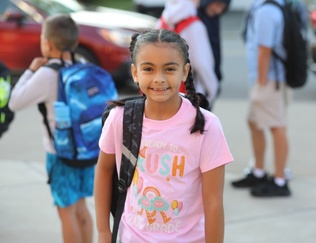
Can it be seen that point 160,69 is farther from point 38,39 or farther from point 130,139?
point 38,39

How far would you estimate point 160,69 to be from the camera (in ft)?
8.80

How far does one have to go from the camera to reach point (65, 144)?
13.3 feet

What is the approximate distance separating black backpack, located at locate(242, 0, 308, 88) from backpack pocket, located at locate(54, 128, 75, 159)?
2.41 metres

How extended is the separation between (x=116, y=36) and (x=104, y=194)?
7.96 metres

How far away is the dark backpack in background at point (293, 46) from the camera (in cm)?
580

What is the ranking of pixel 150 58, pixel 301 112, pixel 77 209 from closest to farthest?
pixel 150 58 < pixel 77 209 < pixel 301 112

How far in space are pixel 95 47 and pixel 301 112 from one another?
10.3 feet

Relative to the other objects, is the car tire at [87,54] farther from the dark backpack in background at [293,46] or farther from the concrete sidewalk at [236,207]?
the dark backpack in background at [293,46]

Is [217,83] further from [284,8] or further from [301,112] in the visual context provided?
[301,112]

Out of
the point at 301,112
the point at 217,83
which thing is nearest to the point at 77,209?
the point at 217,83

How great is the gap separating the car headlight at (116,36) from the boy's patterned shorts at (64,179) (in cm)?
659

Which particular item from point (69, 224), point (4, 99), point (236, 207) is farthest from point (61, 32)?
point (236, 207)

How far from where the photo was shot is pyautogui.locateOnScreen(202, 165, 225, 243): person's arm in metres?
2.74

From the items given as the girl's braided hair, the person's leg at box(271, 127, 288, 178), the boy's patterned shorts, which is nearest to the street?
the person's leg at box(271, 127, 288, 178)
